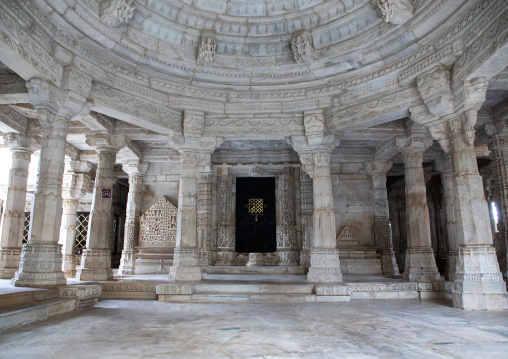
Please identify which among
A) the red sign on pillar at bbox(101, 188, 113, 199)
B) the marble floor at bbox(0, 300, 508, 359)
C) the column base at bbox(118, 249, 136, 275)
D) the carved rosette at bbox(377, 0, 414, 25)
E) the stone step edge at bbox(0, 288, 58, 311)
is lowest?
the marble floor at bbox(0, 300, 508, 359)

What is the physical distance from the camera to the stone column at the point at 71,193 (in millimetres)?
11034

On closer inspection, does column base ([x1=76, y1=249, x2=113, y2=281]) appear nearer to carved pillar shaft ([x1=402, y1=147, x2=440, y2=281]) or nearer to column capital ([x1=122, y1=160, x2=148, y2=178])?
column capital ([x1=122, y1=160, x2=148, y2=178])

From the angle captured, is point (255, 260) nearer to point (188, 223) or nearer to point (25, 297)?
point (188, 223)

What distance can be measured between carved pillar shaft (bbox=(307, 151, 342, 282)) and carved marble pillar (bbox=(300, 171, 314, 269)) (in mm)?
2753

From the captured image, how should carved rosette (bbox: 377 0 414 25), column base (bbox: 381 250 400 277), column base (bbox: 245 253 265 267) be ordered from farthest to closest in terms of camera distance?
column base (bbox: 245 253 265 267) → column base (bbox: 381 250 400 277) → carved rosette (bbox: 377 0 414 25)

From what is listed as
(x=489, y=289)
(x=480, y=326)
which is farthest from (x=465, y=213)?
(x=480, y=326)

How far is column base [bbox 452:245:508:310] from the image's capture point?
5922 mm

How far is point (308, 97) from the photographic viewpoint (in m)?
8.61

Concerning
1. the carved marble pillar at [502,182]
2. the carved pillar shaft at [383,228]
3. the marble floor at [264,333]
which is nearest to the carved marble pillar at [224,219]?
the carved pillar shaft at [383,228]

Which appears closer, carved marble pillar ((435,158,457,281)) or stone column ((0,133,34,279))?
stone column ((0,133,34,279))

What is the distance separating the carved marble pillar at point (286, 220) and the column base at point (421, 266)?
3815 mm

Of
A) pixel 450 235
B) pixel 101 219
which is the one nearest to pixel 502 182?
pixel 450 235

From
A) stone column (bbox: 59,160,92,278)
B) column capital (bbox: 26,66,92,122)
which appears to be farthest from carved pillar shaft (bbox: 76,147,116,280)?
stone column (bbox: 59,160,92,278)

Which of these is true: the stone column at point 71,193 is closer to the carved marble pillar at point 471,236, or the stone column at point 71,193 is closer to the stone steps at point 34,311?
the stone steps at point 34,311
